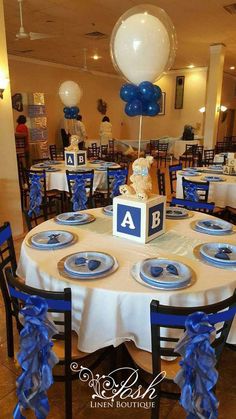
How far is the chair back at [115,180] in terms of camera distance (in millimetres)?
3957

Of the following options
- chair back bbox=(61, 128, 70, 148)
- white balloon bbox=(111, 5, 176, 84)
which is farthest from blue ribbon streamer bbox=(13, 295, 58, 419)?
chair back bbox=(61, 128, 70, 148)

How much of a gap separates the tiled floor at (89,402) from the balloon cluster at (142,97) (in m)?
1.67

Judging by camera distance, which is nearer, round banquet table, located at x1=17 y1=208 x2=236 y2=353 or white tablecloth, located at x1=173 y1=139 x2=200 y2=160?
round banquet table, located at x1=17 y1=208 x2=236 y2=353

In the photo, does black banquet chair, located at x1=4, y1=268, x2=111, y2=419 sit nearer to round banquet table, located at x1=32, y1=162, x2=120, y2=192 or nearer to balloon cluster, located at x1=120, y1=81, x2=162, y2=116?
balloon cluster, located at x1=120, y1=81, x2=162, y2=116

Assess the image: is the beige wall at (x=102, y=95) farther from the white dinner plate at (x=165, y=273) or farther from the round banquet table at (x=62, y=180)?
the white dinner plate at (x=165, y=273)

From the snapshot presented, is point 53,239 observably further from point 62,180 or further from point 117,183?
point 62,180

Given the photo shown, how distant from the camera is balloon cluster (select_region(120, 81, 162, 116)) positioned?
2012 mm

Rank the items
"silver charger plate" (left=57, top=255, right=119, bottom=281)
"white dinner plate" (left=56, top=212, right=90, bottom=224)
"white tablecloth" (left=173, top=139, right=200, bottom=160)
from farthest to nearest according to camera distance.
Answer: "white tablecloth" (left=173, top=139, right=200, bottom=160)
"white dinner plate" (left=56, top=212, right=90, bottom=224)
"silver charger plate" (left=57, top=255, right=119, bottom=281)

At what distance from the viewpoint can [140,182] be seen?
1935 millimetres

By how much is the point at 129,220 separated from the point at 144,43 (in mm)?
1119

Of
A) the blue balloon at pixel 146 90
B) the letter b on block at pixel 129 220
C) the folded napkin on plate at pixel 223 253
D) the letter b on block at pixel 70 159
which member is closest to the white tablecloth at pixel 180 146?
the letter b on block at pixel 70 159

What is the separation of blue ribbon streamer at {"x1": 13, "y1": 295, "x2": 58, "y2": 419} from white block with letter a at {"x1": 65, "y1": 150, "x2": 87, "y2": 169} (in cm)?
394

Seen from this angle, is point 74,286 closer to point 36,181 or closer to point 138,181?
point 138,181

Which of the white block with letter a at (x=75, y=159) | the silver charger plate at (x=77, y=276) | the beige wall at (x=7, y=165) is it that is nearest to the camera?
the silver charger plate at (x=77, y=276)
